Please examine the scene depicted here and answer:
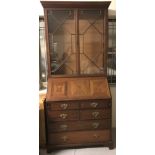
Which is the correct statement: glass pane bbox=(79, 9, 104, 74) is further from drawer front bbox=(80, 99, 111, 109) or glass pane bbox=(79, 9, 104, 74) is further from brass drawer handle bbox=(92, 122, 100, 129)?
brass drawer handle bbox=(92, 122, 100, 129)

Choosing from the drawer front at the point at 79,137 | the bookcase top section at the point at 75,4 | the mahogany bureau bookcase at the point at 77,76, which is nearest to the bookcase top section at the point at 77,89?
the mahogany bureau bookcase at the point at 77,76

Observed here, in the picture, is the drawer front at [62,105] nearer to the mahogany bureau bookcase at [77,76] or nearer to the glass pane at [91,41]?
the mahogany bureau bookcase at [77,76]

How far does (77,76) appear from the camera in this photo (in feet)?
8.37

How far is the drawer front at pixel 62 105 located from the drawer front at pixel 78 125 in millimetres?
195

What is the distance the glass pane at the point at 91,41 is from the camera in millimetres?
2525

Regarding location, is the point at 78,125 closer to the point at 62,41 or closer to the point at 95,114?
the point at 95,114

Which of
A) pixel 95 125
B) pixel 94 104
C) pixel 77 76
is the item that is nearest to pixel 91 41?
pixel 77 76

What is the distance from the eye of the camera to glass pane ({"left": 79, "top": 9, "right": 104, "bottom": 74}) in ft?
8.29

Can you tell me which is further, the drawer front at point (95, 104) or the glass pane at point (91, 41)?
the glass pane at point (91, 41)

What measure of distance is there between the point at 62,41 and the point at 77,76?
0.50 meters
